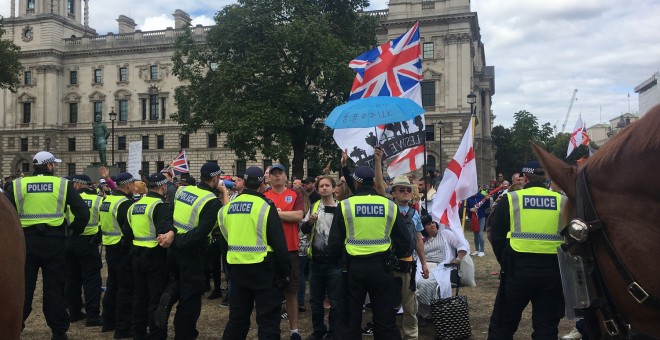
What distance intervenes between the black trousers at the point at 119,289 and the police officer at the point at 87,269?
420 mm

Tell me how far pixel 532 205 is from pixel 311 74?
1107 inches

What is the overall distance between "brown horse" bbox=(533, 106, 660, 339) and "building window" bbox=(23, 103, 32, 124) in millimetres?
74499

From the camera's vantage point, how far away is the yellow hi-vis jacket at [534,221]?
528cm

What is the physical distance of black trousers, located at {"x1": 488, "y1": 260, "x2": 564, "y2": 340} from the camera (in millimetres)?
5164

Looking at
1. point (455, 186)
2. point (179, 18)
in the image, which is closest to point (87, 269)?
point (455, 186)

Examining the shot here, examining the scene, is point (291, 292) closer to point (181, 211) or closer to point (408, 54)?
point (181, 211)

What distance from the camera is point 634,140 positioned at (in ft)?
5.53

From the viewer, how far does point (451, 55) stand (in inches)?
2050

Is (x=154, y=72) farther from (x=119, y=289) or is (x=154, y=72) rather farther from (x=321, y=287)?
(x=321, y=287)

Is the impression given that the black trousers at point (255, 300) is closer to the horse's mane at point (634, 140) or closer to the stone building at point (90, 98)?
the horse's mane at point (634, 140)

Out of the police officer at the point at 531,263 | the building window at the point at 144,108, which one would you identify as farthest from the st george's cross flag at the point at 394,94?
the building window at the point at 144,108

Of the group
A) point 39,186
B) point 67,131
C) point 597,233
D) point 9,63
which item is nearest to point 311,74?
point 9,63

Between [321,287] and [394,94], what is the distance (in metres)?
3.36

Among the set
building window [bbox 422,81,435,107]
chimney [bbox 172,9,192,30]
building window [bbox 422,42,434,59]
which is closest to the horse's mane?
building window [bbox 422,81,435,107]
